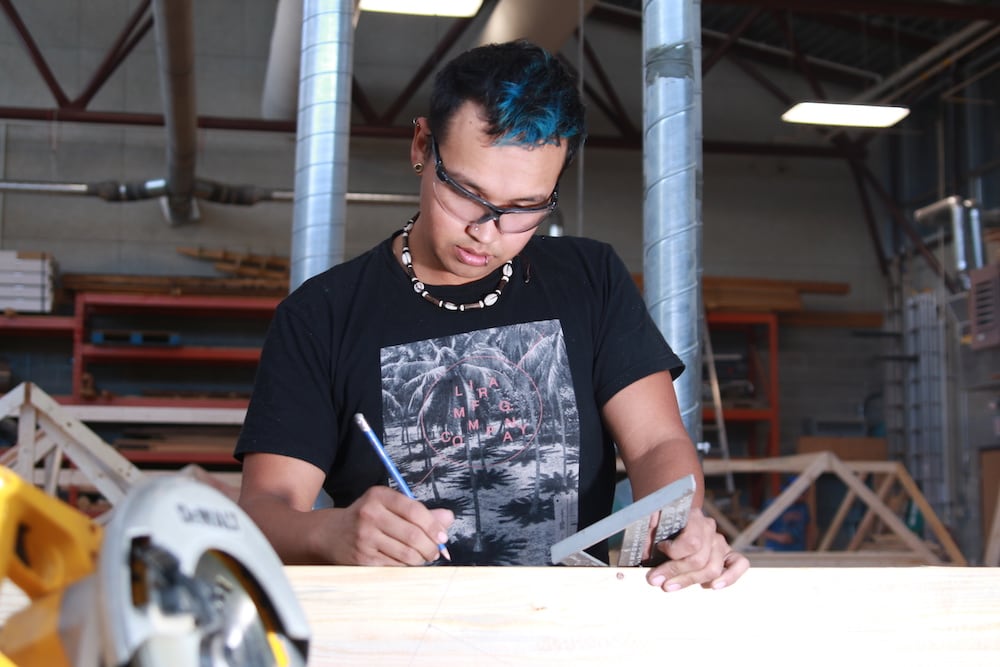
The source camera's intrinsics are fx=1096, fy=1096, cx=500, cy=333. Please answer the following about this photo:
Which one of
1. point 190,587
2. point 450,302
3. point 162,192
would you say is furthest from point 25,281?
point 190,587

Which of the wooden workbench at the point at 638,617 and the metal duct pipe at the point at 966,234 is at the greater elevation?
the metal duct pipe at the point at 966,234

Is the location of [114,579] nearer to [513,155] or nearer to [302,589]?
[302,589]

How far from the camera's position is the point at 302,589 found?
107cm

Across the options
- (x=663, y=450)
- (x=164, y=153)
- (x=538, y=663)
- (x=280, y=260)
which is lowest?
(x=538, y=663)

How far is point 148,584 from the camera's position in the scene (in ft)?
1.67

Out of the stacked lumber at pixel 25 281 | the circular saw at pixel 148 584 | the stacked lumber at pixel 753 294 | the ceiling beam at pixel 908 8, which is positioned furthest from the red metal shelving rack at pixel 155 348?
the circular saw at pixel 148 584

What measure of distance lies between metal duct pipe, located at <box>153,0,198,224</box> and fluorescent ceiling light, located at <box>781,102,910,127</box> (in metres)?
3.78

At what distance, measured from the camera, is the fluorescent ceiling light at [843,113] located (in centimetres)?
710

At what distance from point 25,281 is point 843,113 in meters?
5.84

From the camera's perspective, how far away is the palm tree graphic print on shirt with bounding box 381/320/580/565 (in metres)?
1.64

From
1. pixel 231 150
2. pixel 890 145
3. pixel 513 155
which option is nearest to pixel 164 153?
pixel 231 150

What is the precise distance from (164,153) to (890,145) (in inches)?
253

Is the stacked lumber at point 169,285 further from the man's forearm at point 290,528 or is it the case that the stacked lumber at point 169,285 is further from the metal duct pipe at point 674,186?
the man's forearm at point 290,528

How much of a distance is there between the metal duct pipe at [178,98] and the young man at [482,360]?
3768 millimetres
